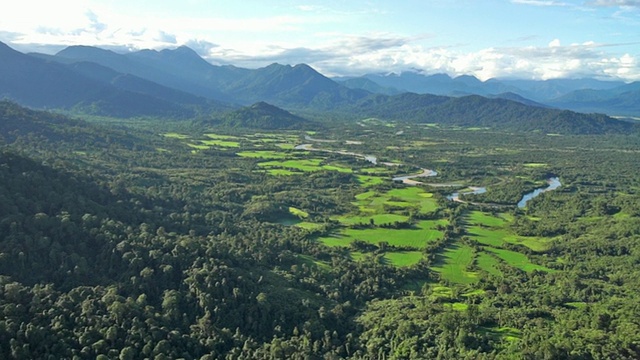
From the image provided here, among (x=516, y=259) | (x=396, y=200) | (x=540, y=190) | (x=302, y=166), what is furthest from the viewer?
(x=302, y=166)

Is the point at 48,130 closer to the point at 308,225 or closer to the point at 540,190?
the point at 308,225

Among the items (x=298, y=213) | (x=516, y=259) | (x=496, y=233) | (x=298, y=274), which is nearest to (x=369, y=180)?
(x=298, y=213)

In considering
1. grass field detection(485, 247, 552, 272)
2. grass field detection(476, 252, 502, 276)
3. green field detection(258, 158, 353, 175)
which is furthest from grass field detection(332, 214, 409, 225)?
green field detection(258, 158, 353, 175)

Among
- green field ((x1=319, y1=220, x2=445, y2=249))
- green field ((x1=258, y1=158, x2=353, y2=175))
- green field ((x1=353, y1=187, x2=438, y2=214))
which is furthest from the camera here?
green field ((x1=258, y1=158, x2=353, y2=175))

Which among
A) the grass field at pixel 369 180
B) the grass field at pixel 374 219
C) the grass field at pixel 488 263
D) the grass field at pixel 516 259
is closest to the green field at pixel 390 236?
the grass field at pixel 374 219

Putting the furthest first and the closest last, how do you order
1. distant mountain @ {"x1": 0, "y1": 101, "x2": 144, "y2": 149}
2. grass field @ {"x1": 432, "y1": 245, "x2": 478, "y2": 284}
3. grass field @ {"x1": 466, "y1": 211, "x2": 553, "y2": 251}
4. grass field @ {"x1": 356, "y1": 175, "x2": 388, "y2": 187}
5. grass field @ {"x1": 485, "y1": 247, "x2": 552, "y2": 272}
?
1. distant mountain @ {"x1": 0, "y1": 101, "x2": 144, "y2": 149}
2. grass field @ {"x1": 356, "y1": 175, "x2": 388, "y2": 187}
3. grass field @ {"x1": 466, "y1": 211, "x2": 553, "y2": 251}
4. grass field @ {"x1": 485, "y1": 247, "x2": 552, "y2": 272}
5. grass field @ {"x1": 432, "y1": 245, "x2": 478, "y2": 284}

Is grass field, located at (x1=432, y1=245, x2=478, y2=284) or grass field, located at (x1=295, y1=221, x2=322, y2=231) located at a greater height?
grass field, located at (x1=295, y1=221, x2=322, y2=231)

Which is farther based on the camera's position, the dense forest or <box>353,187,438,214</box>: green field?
<box>353,187,438,214</box>: green field

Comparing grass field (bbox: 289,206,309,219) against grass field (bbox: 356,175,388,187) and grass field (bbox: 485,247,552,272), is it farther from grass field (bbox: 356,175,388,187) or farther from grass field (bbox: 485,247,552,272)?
grass field (bbox: 485,247,552,272)

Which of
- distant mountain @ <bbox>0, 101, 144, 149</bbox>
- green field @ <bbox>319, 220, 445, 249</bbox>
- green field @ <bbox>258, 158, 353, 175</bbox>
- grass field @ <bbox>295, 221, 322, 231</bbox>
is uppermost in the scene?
distant mountain @ <bbox>0, 101, 144, 149</bbox>

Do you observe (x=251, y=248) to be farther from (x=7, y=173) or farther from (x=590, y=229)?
(x=590, y=229)
